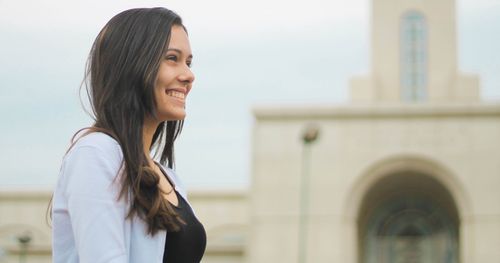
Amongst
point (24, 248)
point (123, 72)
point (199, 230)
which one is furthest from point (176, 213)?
point (24, 248)

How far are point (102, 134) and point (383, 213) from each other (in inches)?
1037

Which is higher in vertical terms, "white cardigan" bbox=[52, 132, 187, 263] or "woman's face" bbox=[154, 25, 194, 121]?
"woman's face" bbox=[154, 25, 194, 121]

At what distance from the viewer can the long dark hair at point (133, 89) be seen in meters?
2.38

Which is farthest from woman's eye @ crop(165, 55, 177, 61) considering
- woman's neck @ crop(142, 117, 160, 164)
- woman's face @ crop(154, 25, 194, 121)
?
woman's neck @ crop(142, 117, 160, 164)

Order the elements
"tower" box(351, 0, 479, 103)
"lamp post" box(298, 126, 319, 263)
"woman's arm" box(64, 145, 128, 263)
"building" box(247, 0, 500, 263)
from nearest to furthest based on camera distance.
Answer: "woman's arm" box(64, 145, 128, 263) < "building" box(247, 0, 500, 263) < "lamp post" box(298, 126, 319, 263) < "tower" box(351, 0, 479, 103)

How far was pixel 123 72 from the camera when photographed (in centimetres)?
247

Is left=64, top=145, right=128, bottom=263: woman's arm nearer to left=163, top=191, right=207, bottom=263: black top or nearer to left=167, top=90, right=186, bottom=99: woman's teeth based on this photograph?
left=163, top=191, right=207, bottom=263: black top

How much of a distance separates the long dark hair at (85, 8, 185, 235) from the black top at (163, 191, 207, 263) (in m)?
0.05

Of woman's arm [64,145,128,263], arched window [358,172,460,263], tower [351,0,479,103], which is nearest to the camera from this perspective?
woman's arm [64,145,128,263]

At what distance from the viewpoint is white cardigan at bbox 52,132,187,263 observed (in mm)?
2275

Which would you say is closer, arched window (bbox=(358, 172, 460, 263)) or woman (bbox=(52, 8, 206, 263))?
woman (bbox=(52, 8, 206, 263))

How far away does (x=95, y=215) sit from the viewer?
7.47 ft

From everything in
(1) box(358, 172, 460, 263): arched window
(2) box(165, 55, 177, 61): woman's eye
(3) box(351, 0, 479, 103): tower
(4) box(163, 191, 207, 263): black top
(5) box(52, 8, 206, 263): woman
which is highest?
Answer: (3) box(351, 0, 479, 103): tower

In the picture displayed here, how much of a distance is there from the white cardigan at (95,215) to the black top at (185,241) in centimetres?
7
